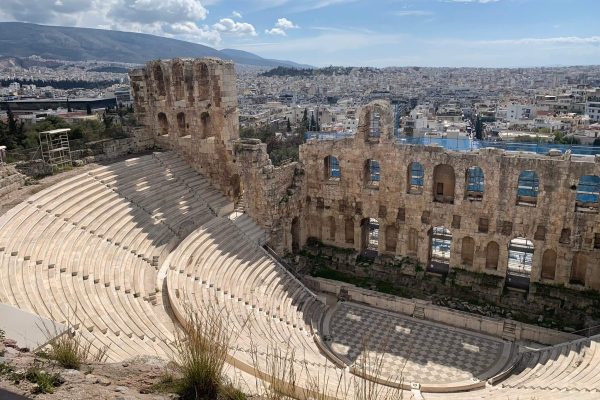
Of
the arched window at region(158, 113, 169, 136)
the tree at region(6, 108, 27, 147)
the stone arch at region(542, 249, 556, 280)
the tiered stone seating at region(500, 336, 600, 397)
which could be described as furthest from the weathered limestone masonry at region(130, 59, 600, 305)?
the tree at region(6, 108, 27, 147)

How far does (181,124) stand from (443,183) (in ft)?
53.8

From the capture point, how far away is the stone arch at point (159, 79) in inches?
1137

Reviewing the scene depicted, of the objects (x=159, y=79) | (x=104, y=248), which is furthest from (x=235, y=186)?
(x=104, y=248)

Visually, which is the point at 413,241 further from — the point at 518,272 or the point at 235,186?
the point at 235,186

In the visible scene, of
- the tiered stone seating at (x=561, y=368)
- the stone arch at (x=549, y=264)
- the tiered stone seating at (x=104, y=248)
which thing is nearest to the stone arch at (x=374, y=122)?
the tiered stone seating at (x=104, y=248)

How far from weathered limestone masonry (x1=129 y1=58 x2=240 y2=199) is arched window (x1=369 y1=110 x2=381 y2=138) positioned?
8.23 meters

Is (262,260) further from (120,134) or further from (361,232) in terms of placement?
(120,134)

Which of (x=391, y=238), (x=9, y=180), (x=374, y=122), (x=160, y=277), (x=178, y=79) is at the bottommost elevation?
(x=391, y=238)

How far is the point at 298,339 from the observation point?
1928 cm

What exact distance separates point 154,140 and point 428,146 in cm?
1719

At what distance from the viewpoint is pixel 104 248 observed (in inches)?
746

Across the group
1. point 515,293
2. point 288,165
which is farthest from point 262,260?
point 515,293

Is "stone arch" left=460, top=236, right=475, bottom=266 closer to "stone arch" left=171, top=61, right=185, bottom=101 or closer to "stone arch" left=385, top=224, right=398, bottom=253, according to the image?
"stone arch" left=385, top=224, right=398, bottom=253

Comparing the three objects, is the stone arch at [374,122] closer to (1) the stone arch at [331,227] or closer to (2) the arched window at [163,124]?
(1) the stone arch at [331,227]
